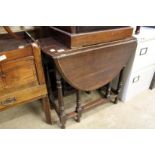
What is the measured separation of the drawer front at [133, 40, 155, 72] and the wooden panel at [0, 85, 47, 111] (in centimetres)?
95

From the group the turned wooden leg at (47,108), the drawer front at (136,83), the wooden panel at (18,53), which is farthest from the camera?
the drawer front at (136,83)

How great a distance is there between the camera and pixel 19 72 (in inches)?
43.2

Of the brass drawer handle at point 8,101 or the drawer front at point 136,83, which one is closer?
the brass drawer handle at point 8,101

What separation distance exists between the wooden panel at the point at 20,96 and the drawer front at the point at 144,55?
955 millimetres

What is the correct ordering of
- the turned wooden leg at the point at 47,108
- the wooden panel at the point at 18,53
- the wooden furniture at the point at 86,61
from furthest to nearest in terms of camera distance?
the turned wooden leg at the point at 47,108 → the wooden furniture at the point at 86,61 → the wooden panel at the point at 18,53

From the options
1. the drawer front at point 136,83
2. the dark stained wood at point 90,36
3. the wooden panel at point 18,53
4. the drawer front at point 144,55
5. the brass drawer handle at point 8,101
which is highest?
Answer: the dark stained wood at point 90,36

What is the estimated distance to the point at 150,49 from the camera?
1591mm

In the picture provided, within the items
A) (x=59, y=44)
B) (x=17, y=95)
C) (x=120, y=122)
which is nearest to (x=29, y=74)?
(x=17, y=95)

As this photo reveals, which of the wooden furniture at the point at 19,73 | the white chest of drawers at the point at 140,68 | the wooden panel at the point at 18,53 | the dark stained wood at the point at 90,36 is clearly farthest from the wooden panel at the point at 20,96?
the white chest of drawers at the point at 140,68

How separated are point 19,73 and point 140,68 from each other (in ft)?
4.01

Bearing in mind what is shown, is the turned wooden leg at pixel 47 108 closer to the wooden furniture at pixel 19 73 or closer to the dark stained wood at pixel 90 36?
the wooden furniture at pixel 19 73

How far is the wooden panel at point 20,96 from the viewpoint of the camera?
1.14 meters

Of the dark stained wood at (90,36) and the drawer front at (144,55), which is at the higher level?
the dark stained wood at (90,36)
